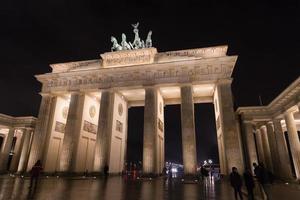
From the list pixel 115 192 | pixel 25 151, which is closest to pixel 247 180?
pixel 115 192

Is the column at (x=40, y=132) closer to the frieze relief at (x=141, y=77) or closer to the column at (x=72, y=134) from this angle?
the frieze relief at (x=141, y=77)

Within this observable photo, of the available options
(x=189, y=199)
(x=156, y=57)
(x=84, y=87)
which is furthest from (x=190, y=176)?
(x=84, y=87)

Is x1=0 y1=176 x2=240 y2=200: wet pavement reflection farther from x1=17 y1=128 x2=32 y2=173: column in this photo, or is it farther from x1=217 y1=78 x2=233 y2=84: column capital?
x1=17 y1=128 x2=32 y2=173: column

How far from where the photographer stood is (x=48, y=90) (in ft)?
88.8

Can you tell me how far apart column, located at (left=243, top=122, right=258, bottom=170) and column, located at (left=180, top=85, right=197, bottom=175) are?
8.37 meters

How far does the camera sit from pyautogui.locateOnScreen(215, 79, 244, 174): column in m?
→ 19.5

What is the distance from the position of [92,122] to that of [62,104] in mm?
5089

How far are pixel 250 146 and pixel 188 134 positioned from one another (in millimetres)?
9129

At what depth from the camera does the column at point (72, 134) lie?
75.5ft

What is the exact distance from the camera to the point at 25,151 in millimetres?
28344

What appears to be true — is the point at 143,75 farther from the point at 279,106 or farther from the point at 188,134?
the point at 279,106

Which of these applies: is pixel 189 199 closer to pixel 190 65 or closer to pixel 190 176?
pixel 190 176

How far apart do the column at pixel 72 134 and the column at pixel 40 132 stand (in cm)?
319

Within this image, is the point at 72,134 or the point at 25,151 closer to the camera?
the point at 72,134
